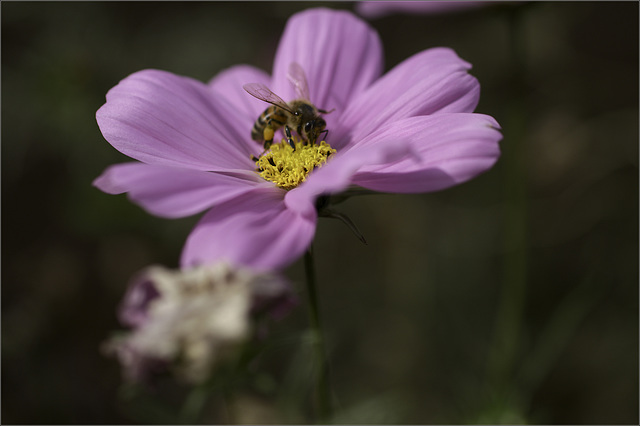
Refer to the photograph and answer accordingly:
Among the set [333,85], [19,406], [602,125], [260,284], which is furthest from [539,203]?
[19,406]

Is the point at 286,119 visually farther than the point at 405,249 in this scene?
No

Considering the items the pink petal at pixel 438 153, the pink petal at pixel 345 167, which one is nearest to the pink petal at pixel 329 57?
the pink petal at pixel 438 153

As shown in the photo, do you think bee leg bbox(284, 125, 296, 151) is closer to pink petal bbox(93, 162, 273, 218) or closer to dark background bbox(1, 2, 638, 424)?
pink petal bbox(93, 162, 273, 218)

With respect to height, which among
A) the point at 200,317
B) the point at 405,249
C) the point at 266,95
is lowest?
the point at 405,249

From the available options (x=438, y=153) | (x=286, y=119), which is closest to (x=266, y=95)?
(x=286, y=119)

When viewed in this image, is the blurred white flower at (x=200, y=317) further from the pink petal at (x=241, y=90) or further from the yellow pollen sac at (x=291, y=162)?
the pink petal at (x=241, y=90)

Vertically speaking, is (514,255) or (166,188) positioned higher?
(166,188)

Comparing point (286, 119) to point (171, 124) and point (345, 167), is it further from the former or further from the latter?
point (345, 167)
